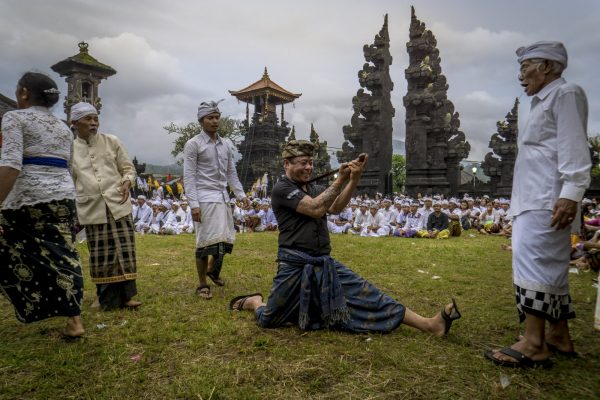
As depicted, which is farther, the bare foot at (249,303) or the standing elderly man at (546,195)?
the bare foot at (249,303)

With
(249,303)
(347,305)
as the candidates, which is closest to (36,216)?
(249,303)

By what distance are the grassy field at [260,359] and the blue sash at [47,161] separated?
148 cm

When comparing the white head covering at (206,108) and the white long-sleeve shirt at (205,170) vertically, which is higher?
the white head covering at (206,108)

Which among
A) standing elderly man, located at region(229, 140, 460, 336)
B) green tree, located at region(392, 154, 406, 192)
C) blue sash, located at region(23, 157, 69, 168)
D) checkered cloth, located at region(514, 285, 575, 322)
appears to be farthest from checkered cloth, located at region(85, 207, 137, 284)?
green tree, located at region(392, 154, 406, 192)

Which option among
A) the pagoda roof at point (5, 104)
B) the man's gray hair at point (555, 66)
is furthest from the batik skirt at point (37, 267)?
the pagoda roof at point (5, 104)

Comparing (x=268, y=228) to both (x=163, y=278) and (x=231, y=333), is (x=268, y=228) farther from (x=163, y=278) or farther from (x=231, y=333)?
(x=231, y=333)

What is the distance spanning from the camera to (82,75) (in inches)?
1255

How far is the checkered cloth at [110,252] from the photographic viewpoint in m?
4.30

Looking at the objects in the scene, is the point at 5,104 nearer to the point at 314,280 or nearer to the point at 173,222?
the point at 173,222

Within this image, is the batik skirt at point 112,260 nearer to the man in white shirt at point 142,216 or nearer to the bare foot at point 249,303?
the bare foot at point 249,303

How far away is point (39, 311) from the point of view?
11.1 ft

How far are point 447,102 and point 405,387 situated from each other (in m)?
28.0

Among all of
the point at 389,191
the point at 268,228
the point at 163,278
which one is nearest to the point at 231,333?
the point at 163,278

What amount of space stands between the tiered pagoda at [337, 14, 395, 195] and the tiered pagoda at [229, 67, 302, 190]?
18670mm
